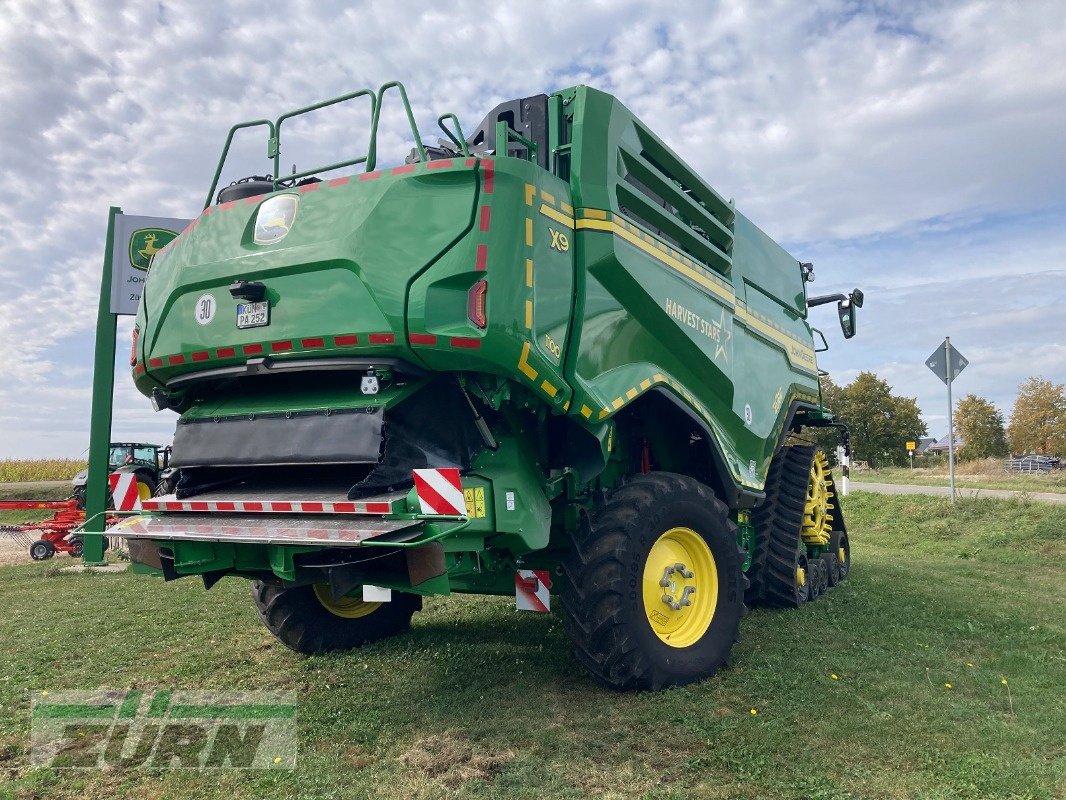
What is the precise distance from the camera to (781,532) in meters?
7.27

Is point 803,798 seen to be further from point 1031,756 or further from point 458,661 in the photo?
point 458,661

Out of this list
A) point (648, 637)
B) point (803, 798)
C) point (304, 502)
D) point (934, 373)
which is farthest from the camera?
point (934, 373)

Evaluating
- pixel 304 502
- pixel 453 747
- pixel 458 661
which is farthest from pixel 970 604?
pixel 304 502

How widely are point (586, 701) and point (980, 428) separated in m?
51.4

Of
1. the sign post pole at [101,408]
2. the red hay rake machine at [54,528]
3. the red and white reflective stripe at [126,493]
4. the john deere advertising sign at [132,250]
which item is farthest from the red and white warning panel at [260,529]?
the red hay rake machine at [54,528]

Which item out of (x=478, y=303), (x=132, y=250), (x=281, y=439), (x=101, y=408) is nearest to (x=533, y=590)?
(x=281, y=439)

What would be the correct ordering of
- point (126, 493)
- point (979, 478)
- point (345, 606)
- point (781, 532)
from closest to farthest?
point (126, 493)
point (345, 606)
point (781, 532)
point (979, 478)

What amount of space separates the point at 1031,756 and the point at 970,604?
4051 millimetres

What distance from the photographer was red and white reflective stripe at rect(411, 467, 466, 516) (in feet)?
11.8

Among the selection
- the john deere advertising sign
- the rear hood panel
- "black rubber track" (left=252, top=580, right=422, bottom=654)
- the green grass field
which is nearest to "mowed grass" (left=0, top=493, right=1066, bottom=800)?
"black rubber track" (left=252, top=580, right=422, bottom=654)

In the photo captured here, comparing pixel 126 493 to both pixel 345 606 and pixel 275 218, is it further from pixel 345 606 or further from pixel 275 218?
pixel 275 218

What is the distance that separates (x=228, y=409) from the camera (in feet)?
14.7

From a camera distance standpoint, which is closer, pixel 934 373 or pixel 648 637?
pixel 648 637

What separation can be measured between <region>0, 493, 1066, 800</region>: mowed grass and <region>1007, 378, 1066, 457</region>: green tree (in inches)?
1630
